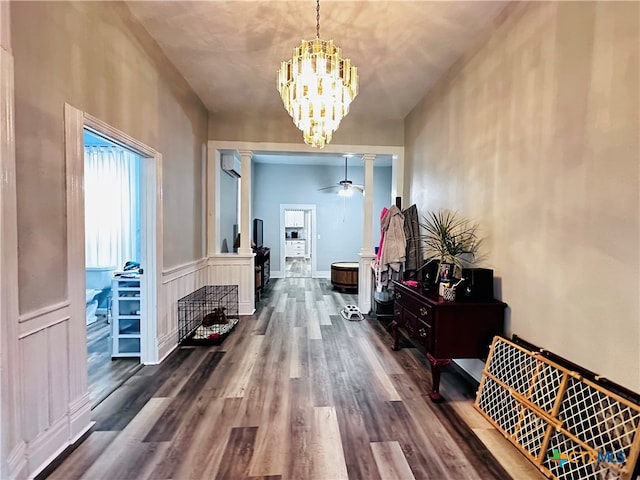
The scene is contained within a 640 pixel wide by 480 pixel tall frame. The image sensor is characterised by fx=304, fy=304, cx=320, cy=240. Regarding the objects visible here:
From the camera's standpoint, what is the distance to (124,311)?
3188 mm

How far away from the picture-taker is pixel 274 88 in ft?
12.1

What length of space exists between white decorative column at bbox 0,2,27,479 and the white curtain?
3517mm

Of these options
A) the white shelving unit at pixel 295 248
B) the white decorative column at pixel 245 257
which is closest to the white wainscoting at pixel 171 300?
the white decorative column at pixel 245 257

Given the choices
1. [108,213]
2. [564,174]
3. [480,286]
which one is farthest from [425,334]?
[108,213]

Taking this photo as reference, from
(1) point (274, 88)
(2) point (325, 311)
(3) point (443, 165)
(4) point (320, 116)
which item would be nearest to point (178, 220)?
(1) point (274, 88)

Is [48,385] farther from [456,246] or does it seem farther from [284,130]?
[284,130]

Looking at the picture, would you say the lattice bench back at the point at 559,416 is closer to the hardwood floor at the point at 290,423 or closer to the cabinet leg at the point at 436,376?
the hardwood floor at the point at 290,423

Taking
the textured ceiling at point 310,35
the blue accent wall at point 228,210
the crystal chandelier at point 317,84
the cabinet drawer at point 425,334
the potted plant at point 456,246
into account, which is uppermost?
the textured ceiling at point 310,35

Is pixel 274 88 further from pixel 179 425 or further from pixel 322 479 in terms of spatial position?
pixel 322 479

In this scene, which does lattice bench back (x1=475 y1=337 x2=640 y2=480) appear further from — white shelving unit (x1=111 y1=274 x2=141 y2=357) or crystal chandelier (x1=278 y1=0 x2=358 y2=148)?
white shelving unit (x1=111 y1=274 x2=141 y2=357)

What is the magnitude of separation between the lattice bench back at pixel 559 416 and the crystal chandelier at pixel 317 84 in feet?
6.71

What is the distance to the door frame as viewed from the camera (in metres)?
1.86

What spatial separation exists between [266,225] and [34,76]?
22.4ft

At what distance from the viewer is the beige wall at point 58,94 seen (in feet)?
5.04
